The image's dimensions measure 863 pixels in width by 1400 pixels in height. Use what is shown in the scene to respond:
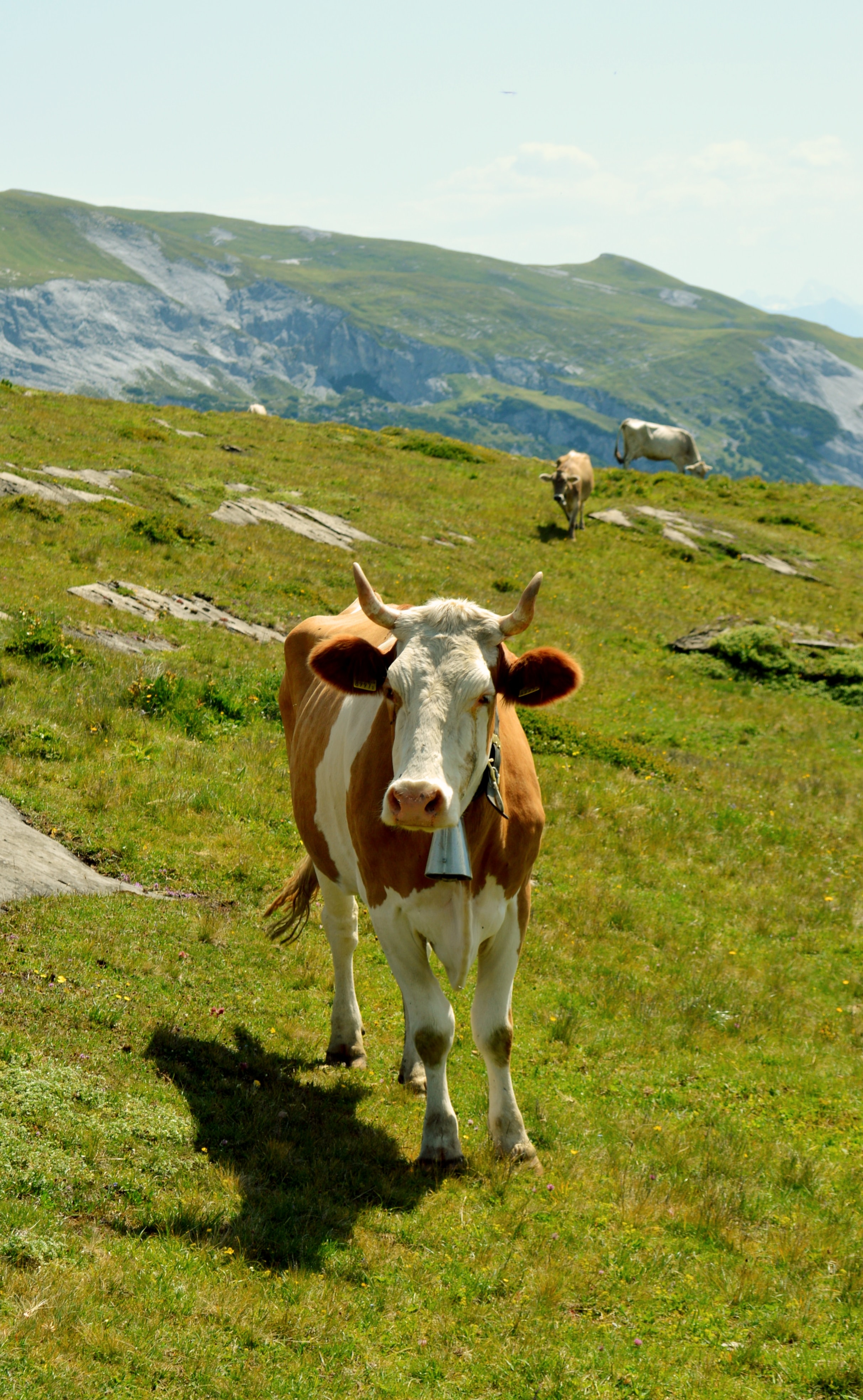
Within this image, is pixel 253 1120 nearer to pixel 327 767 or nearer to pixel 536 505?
pixel 327 767

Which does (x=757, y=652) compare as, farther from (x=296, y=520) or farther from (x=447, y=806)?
(x=447, y=806)

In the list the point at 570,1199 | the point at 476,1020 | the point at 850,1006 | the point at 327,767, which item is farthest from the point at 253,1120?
the point at 850,1006

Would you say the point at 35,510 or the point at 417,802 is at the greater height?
the point at 417,802

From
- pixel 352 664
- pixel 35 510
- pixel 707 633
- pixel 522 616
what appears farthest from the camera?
pixel 707 633

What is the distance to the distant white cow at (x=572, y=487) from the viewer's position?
34844 mm

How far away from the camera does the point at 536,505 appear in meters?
38.3

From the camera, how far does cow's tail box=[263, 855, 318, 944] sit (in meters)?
9.30

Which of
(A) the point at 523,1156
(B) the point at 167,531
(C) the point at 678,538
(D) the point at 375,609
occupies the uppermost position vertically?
(D) the point at 375,609

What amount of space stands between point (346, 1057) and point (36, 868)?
3102 millimetres

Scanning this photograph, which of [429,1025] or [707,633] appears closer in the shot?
[429,1025]

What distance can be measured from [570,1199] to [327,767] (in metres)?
3.53

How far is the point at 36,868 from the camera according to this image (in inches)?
350

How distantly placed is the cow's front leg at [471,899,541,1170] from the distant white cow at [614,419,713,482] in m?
49.1

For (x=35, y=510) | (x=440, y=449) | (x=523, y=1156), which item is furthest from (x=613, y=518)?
(x=523, y=1156)
